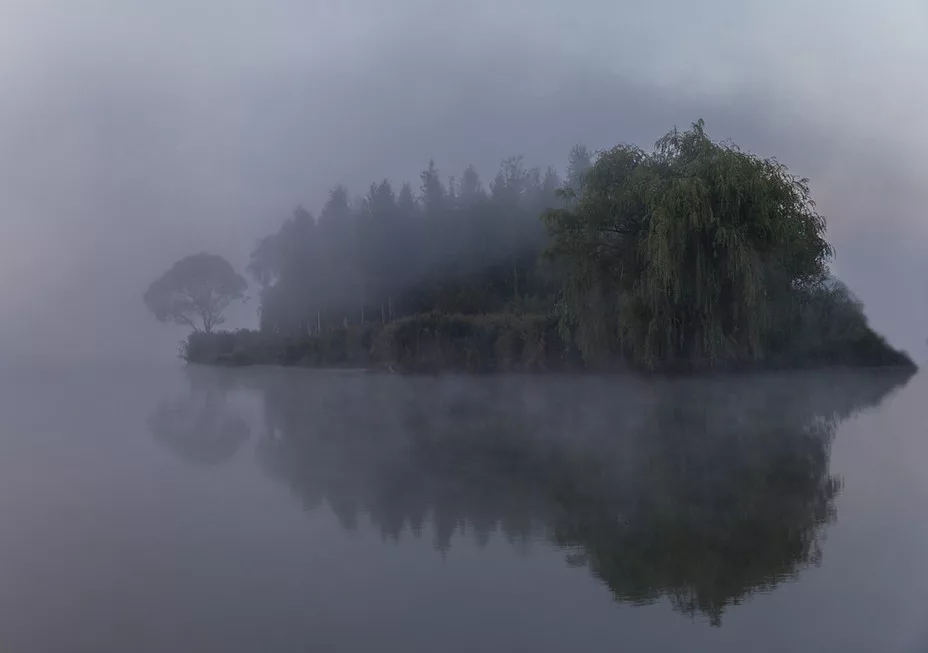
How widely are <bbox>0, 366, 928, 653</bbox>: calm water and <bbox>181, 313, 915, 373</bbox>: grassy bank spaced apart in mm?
10097

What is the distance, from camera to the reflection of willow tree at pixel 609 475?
6410mm

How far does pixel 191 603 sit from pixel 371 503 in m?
3.08

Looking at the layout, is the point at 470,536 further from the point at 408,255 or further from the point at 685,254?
the point at 408,255

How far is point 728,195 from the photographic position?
1806cm

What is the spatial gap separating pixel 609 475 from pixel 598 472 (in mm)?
226

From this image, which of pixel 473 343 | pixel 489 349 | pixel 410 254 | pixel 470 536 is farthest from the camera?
pixel 410 254

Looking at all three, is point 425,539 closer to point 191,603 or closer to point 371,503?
point 371,503

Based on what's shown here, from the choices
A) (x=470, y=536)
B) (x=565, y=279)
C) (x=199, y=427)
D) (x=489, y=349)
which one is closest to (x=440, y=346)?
(x=489, y=349)

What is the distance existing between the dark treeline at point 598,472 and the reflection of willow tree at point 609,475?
2 centimetres

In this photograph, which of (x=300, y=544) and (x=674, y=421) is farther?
(x=674, y=421)

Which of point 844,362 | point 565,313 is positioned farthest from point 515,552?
point 844,362

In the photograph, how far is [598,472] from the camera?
32.6ft

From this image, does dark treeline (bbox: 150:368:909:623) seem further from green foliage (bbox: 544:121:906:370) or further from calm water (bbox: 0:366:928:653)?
green foliage (bbox: 544:121:906:370)

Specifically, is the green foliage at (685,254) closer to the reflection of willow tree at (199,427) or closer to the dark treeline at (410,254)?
the reflection of willow tree at (199,427)
